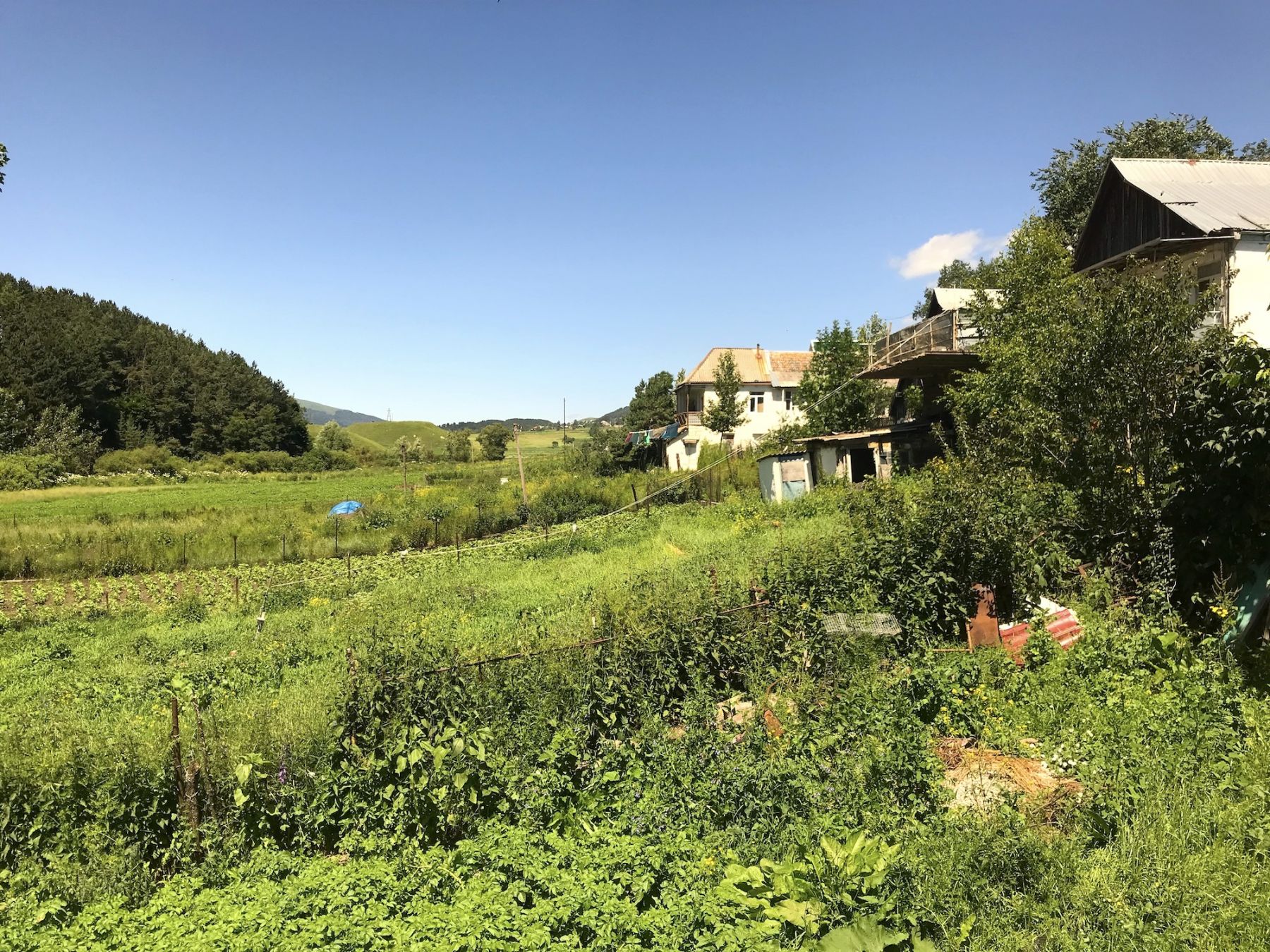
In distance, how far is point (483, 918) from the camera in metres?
3.63

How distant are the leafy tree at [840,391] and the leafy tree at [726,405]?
20.4 ft

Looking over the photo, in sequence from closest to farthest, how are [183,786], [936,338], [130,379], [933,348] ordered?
1. [183,786]
2. [933,348]
3. [936,338]
4. [130,379]

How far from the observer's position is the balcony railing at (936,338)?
2222 cm

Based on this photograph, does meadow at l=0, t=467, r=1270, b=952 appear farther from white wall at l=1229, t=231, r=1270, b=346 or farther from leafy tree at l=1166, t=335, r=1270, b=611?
white wall at l=1229, t=231, r=1270, b=346

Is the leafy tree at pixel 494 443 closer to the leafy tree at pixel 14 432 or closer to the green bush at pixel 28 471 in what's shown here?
the green bush at pixel 28 471

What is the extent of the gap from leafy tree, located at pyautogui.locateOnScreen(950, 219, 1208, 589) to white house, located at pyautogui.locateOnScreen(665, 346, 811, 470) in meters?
32.6

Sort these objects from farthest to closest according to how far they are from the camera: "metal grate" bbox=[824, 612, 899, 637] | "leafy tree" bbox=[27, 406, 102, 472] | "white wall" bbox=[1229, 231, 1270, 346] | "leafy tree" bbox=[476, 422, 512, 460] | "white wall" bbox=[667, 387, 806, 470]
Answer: "leafy tree" bbox=[476, 422, 512, 460]
"leafy tree" bbox=[27, 406, 102, 472]
"white wall" bbox=[667, 387, 806, 470]
"white wall" bbox=[1229, 231, 1270, 346]
"metal grate" bbox=[824, 612, 899, 637]

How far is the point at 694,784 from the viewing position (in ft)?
17.1

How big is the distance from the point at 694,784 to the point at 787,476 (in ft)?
62.1

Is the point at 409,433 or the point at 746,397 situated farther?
the point at 409,433

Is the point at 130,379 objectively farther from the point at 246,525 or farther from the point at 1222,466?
the point at 1222,466

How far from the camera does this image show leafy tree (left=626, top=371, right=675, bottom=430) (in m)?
54.1

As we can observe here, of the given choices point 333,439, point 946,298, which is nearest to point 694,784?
point 946,298

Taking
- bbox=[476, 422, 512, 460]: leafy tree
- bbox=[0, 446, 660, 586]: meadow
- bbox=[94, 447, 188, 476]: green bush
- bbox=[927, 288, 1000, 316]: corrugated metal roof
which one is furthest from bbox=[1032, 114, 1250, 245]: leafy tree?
bbox=[94, 447, 188, 476]: green bush
